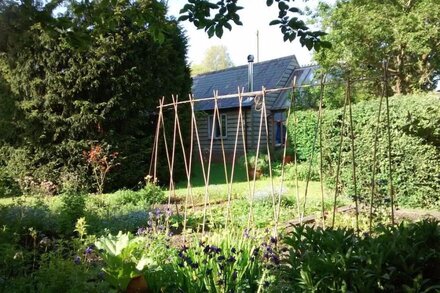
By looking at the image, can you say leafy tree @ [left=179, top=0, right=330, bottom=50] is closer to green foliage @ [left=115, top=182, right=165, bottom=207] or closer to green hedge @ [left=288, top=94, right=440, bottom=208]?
green hedge @ [left=288, top=94, right=440, bottom=208]

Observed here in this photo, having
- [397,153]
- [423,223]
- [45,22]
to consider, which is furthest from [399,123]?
[45,22]

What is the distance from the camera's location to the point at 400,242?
241 cm

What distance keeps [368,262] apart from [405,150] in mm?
6962

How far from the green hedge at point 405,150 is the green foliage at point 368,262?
15.6 feet

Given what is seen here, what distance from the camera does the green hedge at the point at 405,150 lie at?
7855 millimetres

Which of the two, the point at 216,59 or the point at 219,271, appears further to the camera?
the point at 216,59

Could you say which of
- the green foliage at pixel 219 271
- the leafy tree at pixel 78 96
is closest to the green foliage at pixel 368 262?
the green foliage at pixel 219 271

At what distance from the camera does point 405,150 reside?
8453 mm

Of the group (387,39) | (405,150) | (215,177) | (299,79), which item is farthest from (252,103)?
(405,150)

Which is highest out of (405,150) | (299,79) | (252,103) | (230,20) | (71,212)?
(299,79)

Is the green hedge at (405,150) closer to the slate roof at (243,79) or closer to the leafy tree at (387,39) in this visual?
the leafy tree at (387,39)

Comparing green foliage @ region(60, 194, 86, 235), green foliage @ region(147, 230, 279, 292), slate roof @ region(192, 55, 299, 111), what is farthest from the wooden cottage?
green foliage @ region(147, 230, 279, 292)

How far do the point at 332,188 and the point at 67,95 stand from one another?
23.5 feet

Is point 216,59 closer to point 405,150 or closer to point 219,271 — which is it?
point 405,150
